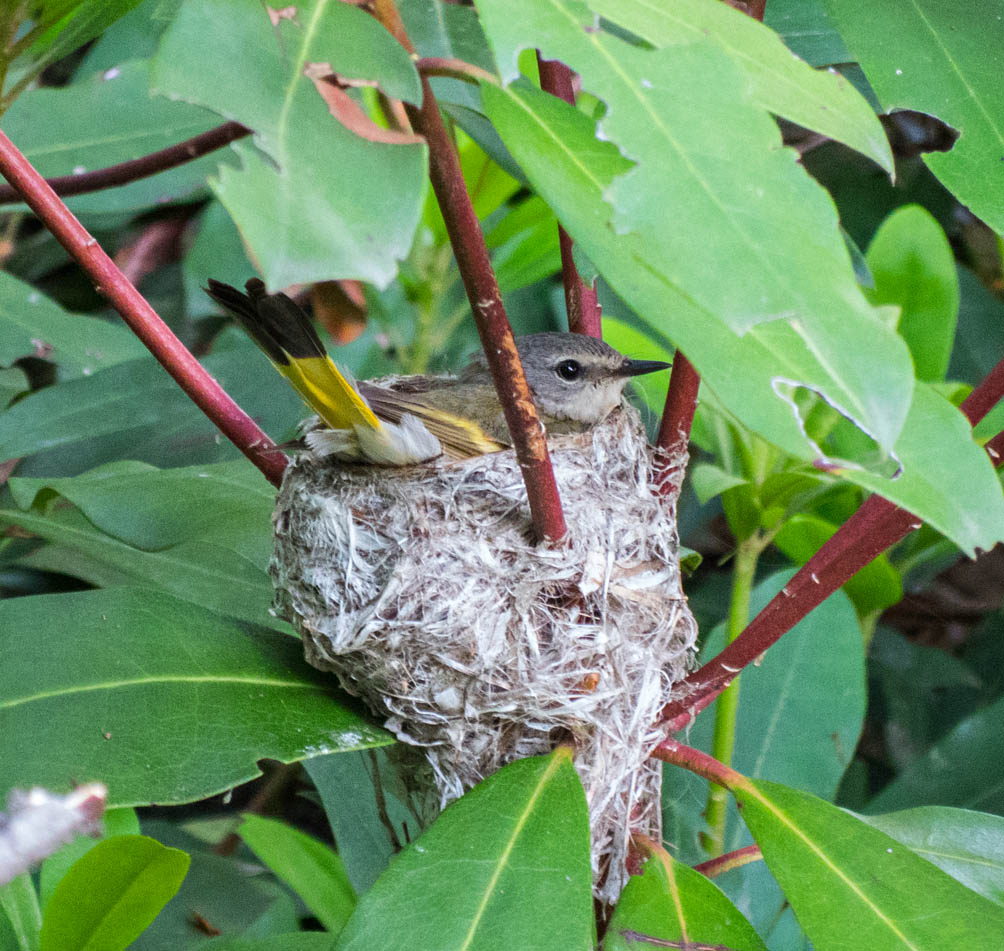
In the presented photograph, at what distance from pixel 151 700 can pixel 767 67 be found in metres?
0.94

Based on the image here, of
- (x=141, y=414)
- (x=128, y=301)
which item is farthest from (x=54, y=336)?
(x=128, y=301)

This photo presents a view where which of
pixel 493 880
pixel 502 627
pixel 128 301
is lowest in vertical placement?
pixel 493 880

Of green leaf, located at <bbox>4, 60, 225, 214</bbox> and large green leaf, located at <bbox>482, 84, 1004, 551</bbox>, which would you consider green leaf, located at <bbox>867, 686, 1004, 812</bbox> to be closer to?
large green leaf, located at <bbox>482, 84, 1004, 551</bbox>

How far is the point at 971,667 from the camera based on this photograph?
8.98 ft

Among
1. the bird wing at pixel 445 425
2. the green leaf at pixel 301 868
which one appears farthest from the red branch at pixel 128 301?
the green leaf at pixel 301 868

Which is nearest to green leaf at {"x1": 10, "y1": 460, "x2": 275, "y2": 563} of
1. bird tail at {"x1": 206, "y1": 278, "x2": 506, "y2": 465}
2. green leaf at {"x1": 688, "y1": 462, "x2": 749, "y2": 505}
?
bird tail at {"x1": 206, "y1": 278, "x2": 506, "y2": 465}

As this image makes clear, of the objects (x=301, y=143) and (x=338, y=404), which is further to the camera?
(x=338, y=404)

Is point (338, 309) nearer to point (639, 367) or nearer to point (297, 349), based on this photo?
point (639, 367)

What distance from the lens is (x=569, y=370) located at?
2123mm

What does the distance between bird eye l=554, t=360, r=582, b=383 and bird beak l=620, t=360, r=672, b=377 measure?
0.11 metres

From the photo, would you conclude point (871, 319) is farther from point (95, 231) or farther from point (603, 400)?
point (95, 231)

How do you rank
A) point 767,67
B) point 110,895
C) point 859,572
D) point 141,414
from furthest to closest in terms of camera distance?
point 859,572, point 141,414, point 110,895, point 767,67

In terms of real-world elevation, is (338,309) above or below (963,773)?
above

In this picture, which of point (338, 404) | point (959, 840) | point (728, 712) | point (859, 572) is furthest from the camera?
point (859, 572)
